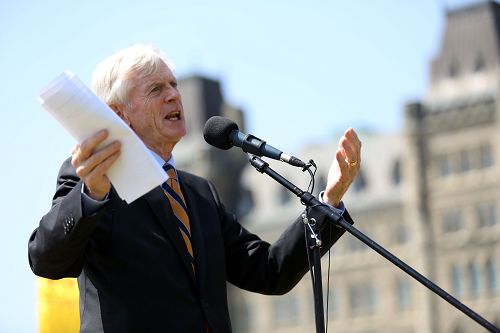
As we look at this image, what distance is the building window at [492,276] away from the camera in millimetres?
49344

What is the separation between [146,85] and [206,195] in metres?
0.52

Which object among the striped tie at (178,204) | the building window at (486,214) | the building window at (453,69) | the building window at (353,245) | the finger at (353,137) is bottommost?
the building window at (486,214)

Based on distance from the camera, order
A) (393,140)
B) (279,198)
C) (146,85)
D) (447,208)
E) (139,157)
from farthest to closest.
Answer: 1. (279,198)
2. (393,140)
3. (447,208)
4. (146,85)
5. (139,157)

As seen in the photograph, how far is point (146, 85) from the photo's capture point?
4520 mm

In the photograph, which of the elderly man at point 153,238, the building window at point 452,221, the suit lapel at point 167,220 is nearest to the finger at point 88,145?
the elderly man at point 153,238

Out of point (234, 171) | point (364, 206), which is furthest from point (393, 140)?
point (234, 171)

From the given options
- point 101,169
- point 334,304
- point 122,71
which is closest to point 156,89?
point 122,71

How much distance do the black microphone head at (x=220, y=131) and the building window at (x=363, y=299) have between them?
50.6 m

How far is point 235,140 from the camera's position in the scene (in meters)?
4.45

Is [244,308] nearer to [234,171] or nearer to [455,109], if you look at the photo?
A: [234,171]

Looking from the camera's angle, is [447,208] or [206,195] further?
[447,208]

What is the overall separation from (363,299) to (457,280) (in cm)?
582

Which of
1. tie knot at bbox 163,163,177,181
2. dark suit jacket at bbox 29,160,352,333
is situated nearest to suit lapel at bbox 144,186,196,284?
dark suit jacket at bbox 29,160,352,333

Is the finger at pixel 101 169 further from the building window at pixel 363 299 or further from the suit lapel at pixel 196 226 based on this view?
the building window at pixel 363 299
